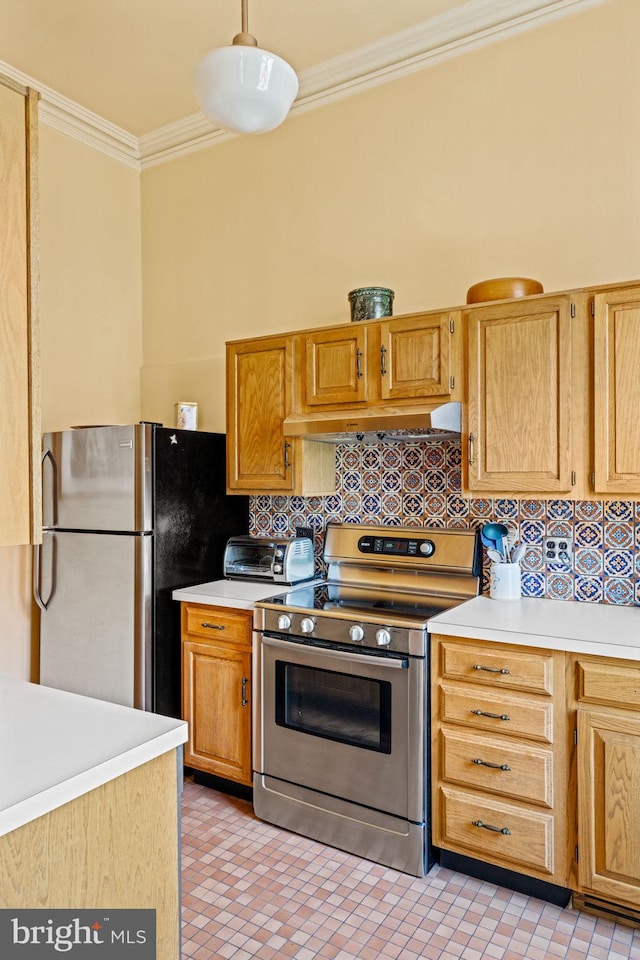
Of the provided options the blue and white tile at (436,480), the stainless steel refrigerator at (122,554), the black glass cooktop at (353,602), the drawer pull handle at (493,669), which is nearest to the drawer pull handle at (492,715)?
the drawer pull handle at (493,669)

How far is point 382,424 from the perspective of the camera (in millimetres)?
2520

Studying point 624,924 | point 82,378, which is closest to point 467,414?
point 624,924

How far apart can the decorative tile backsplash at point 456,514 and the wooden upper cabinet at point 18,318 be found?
1748 mm

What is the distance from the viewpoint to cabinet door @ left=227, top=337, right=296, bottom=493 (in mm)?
2941

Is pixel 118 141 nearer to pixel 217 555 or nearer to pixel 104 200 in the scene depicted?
pixel 104 200

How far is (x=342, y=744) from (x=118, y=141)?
3.50m

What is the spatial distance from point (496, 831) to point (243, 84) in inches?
94.9

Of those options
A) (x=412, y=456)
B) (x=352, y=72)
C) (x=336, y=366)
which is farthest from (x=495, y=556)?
(x=352, y=72)

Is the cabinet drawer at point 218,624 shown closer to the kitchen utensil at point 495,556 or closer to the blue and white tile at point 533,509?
the kitchen utensil at point 495,556

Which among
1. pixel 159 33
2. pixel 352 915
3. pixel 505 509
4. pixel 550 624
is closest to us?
pixel 352 915

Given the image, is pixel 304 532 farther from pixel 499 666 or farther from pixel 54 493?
pixel 499 666

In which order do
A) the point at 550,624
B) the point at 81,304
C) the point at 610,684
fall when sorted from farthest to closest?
the point at 81,304
the point at 550,624
the point at 610,684

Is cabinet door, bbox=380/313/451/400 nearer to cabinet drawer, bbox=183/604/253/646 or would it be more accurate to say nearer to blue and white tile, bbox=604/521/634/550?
blue and white tile, bbox=604/521/634/550

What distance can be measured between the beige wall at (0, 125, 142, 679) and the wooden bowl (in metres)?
2.26
